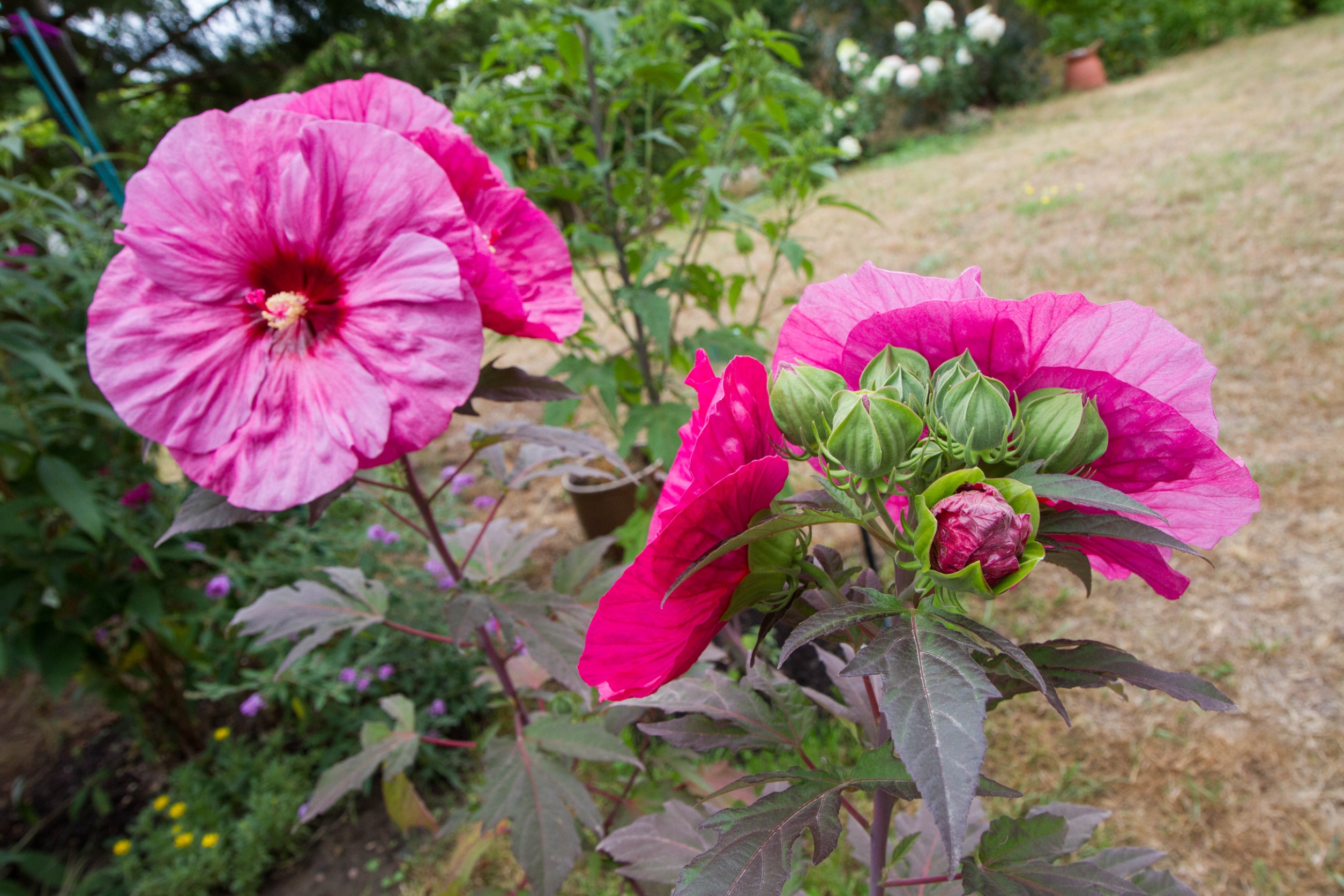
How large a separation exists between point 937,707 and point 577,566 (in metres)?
0.78

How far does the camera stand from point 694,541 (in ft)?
1.29

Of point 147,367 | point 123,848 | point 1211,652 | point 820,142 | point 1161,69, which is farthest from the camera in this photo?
point 1161,69

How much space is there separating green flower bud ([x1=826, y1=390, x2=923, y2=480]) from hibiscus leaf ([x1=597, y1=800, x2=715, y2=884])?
50cm

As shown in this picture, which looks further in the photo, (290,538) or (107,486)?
(290,538)

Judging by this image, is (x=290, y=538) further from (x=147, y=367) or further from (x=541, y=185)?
(x=147, y=367)

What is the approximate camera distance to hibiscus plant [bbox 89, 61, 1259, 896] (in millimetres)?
379

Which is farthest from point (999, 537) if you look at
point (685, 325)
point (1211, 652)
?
point (685, 325)

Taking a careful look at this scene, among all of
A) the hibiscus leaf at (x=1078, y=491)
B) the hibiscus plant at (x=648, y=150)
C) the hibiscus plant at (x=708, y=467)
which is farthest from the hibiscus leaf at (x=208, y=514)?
the hibiscus plant at (x=648, y=150)

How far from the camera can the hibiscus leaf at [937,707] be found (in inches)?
12.7

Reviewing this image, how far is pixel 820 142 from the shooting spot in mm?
1851

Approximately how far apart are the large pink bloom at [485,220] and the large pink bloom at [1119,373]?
1.01ft

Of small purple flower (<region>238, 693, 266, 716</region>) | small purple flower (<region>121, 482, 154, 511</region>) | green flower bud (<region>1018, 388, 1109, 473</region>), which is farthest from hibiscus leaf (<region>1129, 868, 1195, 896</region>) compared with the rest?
small purple flower (<region>121, 482, 154, 511</region>)

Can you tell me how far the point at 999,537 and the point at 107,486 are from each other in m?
1.88

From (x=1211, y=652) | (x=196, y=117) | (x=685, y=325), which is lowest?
(x=1211, y=652)
